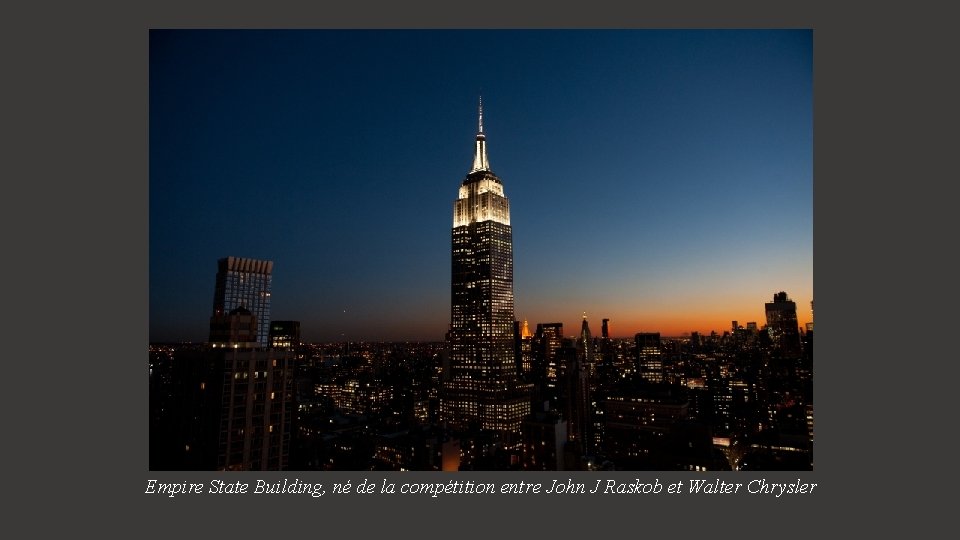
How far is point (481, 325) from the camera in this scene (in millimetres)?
27312

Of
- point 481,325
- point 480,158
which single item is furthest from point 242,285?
point 481,325

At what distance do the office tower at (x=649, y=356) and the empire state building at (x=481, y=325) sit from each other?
24.0 ft

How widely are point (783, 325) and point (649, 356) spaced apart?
15267 millimetres

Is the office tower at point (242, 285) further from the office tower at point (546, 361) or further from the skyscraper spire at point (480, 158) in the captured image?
the office tower at point (546, 361)

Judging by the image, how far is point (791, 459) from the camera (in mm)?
9742

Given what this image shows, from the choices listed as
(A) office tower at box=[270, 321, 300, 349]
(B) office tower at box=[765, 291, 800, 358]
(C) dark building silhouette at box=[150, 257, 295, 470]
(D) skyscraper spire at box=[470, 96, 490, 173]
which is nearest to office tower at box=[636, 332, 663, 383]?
(B) office tower at box=[765, 291, 800, 358]

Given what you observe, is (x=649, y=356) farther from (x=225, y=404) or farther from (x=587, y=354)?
(x=225, y=404)

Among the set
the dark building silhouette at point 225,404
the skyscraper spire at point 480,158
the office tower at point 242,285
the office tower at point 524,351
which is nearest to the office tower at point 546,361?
the office tower at point 524,351

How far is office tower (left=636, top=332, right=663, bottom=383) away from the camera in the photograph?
28.3 m

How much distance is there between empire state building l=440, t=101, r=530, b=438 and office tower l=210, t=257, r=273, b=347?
12.6m

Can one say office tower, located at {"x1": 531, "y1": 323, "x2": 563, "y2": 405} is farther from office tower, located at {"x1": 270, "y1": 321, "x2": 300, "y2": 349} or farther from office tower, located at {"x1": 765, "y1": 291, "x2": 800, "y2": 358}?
office tower, located at {"x1": 270, "y1": 321, "x2": 300, "y2": 349}

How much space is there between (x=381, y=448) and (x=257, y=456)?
225 inches

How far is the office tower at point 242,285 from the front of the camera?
10.4 meters

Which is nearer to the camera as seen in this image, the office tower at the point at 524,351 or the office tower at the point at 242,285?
the office tower at the point at 242,285
